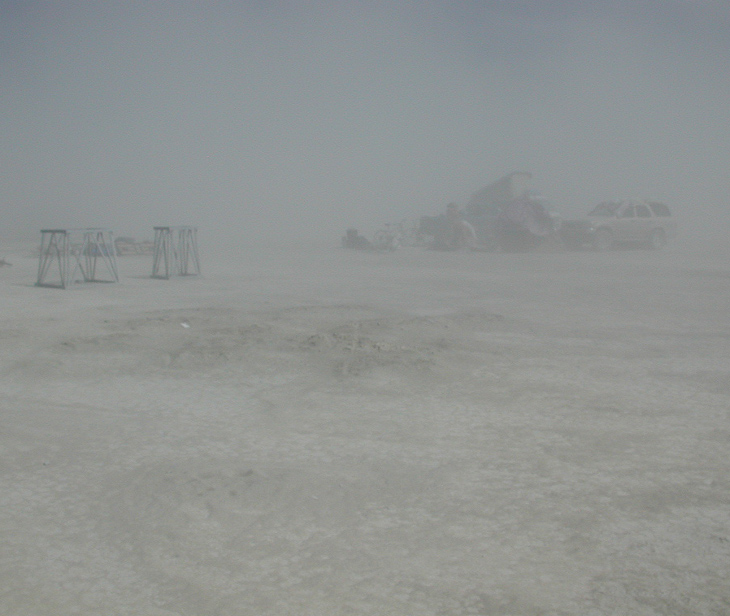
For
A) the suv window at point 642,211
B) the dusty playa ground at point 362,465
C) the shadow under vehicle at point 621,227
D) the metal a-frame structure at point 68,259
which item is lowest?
the dusty playa ground at point 362,465

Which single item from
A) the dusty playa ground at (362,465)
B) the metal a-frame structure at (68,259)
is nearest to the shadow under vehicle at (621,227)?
the metal a-frame structure at (68,259)

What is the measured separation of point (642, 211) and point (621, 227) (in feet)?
4.63

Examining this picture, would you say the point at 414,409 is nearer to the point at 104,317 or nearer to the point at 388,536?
the point at 388,536

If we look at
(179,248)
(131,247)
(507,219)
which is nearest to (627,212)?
(507,219)

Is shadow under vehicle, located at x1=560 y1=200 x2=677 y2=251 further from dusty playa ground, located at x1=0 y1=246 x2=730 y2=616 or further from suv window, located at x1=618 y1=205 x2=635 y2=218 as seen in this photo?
dusty playa ground, located at x1=0 y1=246 x2=730 y2=616

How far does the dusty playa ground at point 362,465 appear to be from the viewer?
354cm

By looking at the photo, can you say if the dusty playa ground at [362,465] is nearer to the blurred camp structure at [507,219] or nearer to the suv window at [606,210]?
the blurred camp structure at [507,219]

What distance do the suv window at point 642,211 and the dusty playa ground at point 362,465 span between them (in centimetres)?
2040

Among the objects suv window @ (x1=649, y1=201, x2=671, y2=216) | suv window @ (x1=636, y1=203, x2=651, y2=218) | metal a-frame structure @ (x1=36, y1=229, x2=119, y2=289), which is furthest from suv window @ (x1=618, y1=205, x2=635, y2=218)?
metal a-frame structure @ (x1=36, y1=229, x2=119, y2=289)

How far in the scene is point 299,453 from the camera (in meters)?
5.32

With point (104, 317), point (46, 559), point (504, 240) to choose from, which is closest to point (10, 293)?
→ point (104, 317)

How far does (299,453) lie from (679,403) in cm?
331

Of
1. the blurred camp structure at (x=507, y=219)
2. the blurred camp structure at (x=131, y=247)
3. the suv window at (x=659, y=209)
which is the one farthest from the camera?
the suv window at (x=659, y=209)

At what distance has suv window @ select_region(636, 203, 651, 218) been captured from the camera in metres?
30.4
